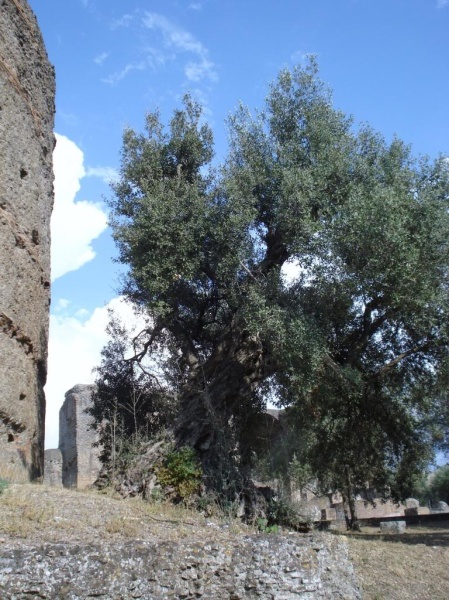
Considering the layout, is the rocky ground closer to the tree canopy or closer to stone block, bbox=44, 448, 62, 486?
the tree canopy

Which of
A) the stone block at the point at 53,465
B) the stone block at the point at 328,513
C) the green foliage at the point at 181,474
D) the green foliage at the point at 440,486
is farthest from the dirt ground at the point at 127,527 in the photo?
the green foliage at the point at 440,486

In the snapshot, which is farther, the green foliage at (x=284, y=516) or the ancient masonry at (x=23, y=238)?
the green foliage at (x=284, y=516)

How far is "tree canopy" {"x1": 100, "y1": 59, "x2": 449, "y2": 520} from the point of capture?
1074cm

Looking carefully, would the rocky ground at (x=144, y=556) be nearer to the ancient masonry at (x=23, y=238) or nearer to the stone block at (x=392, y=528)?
the ancient masonry at (x=23, y=238)

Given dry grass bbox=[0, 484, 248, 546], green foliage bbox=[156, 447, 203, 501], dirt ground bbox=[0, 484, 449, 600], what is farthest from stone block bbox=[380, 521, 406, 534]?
dry grass bbox=[0, 484, 248, 546]

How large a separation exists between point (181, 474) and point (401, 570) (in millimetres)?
3819

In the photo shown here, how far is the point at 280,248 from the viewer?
40.3 ft

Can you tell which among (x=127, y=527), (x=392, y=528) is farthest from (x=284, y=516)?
(x=392, y=528)

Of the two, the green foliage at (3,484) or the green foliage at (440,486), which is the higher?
the green foliage at (3,484)

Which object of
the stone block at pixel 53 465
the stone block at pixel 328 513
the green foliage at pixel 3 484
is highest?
the stone block at pixel 53 465

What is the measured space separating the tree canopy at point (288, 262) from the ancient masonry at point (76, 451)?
854 cm

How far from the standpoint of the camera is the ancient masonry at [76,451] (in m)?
21.0

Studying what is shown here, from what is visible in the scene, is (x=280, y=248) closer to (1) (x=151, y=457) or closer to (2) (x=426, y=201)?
(2) (x=426, y=201)

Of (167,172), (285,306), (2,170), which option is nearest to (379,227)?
(285,306)
